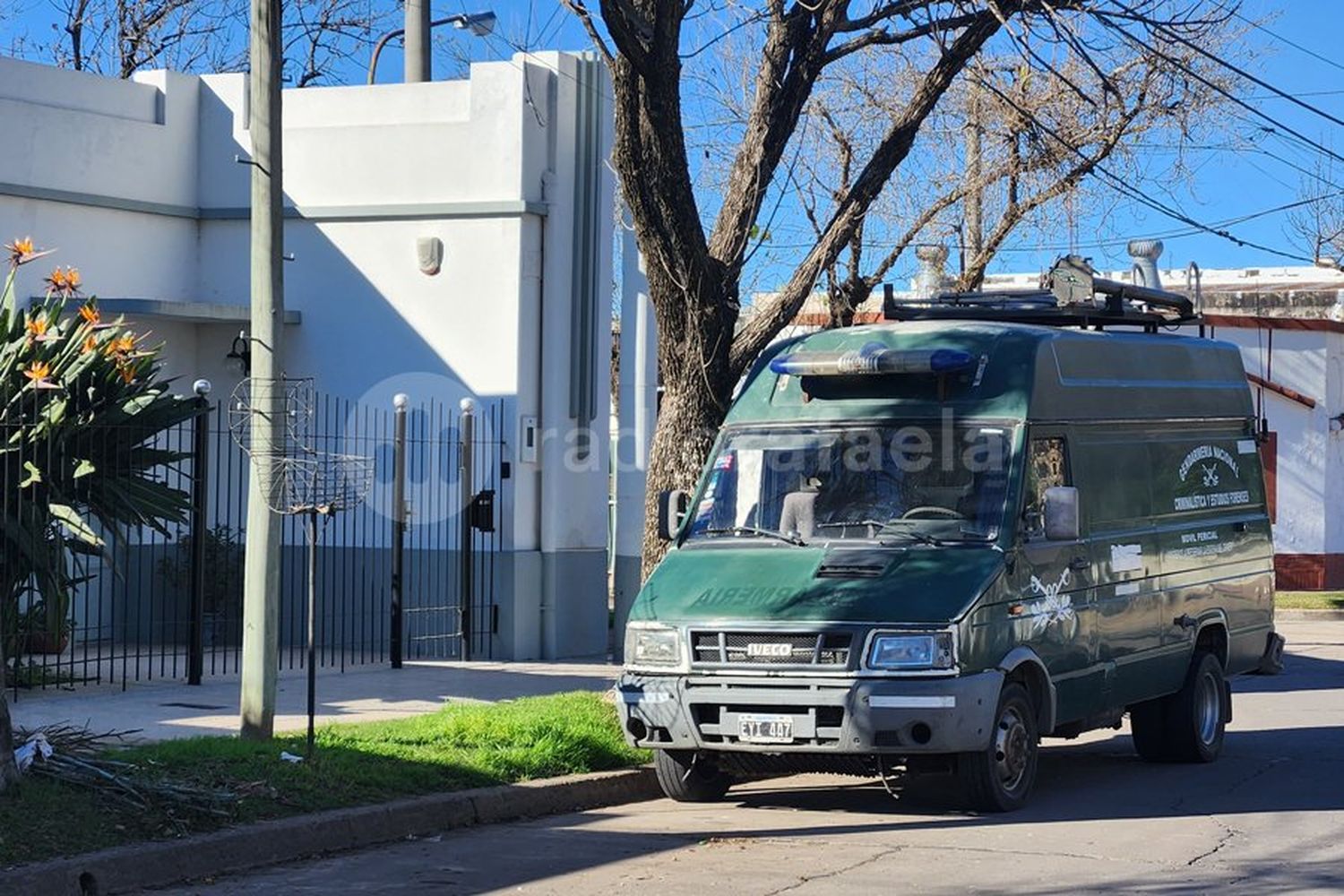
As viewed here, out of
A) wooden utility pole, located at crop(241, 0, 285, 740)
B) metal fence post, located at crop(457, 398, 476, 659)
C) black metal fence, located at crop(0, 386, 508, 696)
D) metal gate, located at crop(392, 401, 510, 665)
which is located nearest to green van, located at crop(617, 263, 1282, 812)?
wooden utility pole, located at crop(241, 0, 285, 740)

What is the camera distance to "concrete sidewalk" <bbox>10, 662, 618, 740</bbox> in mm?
13078

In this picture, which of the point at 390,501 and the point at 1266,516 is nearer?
the point at 1266,516

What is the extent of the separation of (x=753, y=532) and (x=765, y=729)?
139cm

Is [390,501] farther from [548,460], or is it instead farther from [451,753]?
[451,753]

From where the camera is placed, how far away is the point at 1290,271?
146ft

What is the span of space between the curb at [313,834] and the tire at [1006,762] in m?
2.31

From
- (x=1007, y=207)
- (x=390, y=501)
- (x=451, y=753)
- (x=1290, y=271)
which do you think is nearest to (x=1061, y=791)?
(x=451, y=753)

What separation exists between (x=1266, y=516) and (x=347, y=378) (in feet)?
30.7

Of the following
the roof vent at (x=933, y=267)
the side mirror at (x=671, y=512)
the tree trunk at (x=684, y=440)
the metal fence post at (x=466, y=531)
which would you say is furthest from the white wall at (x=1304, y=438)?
the side mirror at (x=671, y=512)

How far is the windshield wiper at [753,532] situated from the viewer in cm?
1074

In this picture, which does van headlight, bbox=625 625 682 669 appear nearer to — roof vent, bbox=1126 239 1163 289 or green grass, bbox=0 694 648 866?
green grass, bbox=0 694 648 866

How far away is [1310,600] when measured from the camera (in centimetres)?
2922

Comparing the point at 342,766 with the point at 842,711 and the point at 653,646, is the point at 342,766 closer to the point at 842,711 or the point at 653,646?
the point at 653,646

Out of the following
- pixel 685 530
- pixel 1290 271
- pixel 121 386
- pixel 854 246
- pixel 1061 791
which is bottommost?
pixel 1061 791
